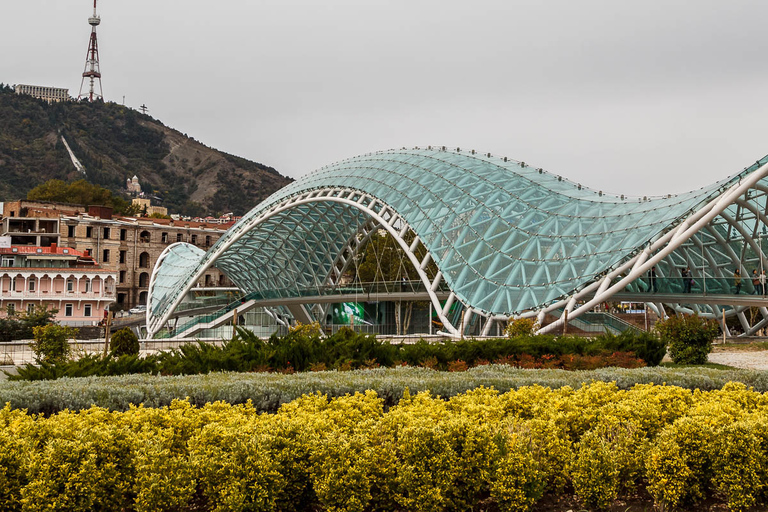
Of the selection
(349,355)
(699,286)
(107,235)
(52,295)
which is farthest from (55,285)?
(349,355)

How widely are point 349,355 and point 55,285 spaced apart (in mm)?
73983

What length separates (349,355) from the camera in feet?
67.6

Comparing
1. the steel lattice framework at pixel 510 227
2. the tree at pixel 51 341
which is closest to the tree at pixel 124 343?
the tree at pixel 51 341

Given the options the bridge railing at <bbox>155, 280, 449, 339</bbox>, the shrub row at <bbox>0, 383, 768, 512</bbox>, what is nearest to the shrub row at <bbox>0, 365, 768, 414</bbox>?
the shrub row at <bbox>0, 383, 768, 512</bbox>

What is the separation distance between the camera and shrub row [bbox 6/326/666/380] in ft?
58.1

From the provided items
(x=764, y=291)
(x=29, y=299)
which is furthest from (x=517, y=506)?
(x=29, y=299)

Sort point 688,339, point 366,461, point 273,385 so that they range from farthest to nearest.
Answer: point 688,339 < point 273,385 < point 366,461

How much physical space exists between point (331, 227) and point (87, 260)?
4188 centimetres

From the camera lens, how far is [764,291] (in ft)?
127

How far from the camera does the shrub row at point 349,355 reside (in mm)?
17700

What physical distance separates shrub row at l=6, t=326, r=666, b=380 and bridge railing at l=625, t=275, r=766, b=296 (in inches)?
593

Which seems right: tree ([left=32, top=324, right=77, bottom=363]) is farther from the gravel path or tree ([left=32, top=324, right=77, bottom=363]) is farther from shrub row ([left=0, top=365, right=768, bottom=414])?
the gravel path

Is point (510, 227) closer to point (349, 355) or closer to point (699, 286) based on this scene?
point (699, 286)

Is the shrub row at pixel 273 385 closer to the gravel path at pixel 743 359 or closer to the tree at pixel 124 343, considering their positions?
the gravel path at pixel 743 359
